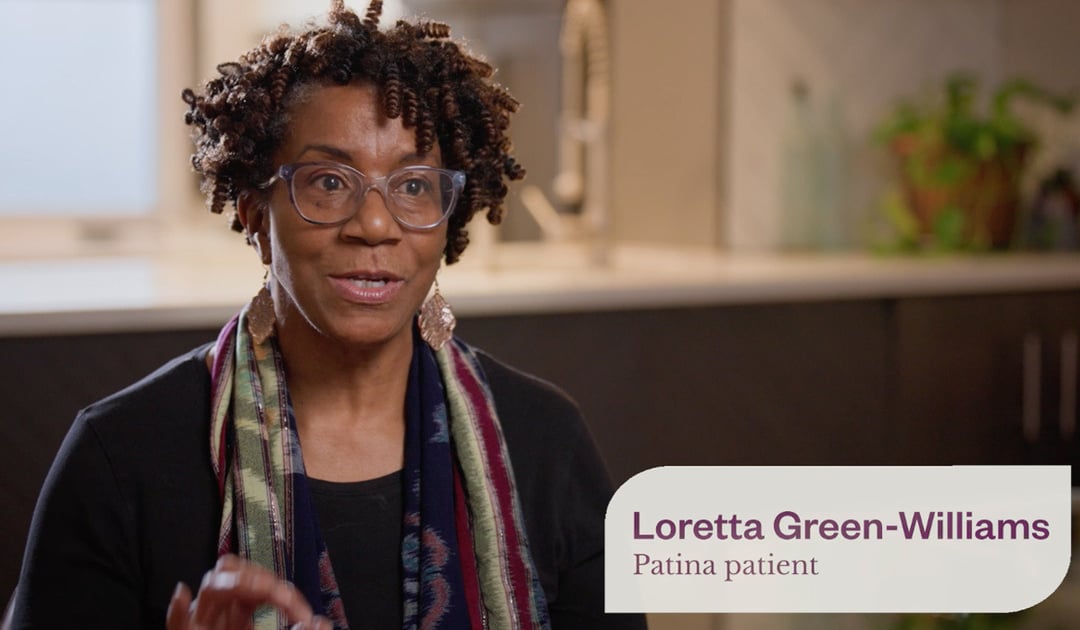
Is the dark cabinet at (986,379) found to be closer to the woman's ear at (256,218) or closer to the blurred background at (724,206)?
the blurred background at (724,206)

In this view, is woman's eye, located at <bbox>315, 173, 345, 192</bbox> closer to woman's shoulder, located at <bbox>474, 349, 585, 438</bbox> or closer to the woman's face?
the woman's face

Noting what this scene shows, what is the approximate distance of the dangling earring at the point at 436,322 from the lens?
1.08 metres

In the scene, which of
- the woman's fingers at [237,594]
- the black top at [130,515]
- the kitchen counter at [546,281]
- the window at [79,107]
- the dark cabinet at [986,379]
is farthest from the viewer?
the window at [79,107]

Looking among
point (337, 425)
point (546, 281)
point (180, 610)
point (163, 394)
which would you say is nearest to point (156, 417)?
point (163, 394)

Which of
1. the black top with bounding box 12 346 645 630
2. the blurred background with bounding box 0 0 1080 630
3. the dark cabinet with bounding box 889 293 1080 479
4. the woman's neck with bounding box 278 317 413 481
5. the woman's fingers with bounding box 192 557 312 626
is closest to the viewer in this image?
the woman's fingers with bounding box 192 557 312 626

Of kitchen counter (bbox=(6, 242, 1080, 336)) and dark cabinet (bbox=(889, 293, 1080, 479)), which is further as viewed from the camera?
dark cabinet (bbox=(889, 293, 1080, 479))

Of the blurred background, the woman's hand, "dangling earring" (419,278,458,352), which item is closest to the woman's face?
"dangling earring" (419,278,458,352)

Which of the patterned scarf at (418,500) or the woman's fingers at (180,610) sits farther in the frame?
the patterned scarf at (418,500)

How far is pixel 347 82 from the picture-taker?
3.08ft

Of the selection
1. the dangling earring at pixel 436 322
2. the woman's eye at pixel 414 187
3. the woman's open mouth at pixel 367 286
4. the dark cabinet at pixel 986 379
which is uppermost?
the woman's eye at pixel 414 187

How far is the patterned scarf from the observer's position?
94 cm

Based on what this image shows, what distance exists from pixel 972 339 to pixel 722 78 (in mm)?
633

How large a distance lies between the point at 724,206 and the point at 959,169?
1.41 feet

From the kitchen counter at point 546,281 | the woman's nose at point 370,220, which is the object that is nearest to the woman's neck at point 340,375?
the woman's nose at point 370,220
